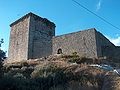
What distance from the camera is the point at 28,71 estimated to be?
17922 mm

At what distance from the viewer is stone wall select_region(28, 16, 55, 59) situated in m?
35.2

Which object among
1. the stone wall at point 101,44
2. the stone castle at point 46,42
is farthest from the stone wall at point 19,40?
the stone wall at point 101,44

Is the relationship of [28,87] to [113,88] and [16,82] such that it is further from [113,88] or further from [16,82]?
[113,88]

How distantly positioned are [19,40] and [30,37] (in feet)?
10.4

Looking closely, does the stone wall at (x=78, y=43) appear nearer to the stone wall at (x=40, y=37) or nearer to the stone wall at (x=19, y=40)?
the stone wall at (x=40, y=37)

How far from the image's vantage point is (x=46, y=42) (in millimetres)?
35719

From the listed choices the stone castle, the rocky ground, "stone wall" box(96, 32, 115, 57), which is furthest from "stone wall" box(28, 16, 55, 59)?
the rocky ground

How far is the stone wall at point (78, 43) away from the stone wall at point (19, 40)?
21.6 ft

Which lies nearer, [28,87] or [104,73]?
[28,87]

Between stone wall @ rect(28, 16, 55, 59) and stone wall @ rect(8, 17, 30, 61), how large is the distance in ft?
2.53

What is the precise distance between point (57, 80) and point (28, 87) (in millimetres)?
2308

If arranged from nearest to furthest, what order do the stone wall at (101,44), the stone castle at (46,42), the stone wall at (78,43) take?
the stone wall at (78,43) → the stone wall at (101,44) → the stone castle at (46,42)

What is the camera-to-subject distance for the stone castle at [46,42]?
2919 cm

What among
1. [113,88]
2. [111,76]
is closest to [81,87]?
[113,88]
